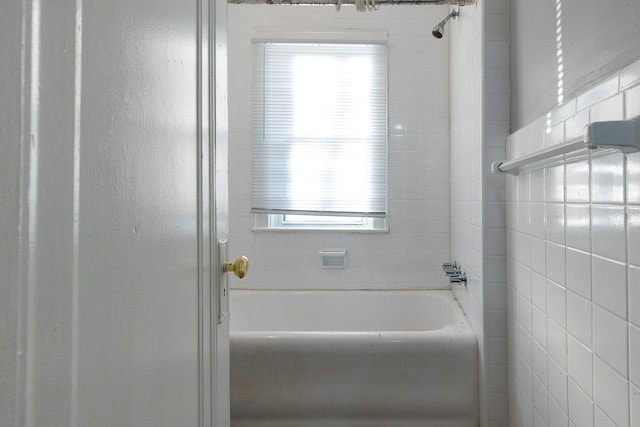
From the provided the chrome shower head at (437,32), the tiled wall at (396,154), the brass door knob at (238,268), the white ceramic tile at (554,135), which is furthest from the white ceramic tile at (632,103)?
the tiled wall at (396,154)

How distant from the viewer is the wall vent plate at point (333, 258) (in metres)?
2.29

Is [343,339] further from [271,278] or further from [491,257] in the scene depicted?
[271,278]

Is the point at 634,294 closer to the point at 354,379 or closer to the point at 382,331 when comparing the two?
the point at 354,379

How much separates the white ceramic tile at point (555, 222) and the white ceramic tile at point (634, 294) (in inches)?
11.0

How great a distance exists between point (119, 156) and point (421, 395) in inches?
58.0

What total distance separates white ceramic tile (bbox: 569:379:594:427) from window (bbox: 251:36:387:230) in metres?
1.47

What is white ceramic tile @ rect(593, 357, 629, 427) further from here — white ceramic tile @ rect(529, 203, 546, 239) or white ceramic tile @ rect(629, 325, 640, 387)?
white ceramic tile @ rect(529, 203, 546, 239)

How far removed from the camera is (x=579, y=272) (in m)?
0.87

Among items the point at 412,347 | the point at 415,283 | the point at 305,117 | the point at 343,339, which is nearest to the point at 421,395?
the point at 412,347

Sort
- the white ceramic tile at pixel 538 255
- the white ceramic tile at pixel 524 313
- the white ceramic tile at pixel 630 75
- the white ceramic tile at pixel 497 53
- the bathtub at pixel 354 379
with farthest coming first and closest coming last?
the bathtub at pixel 354 379 → the white ceramic tile at pixel 497 53 → the white ceramic tile at pixel 524 313 → the white ceramic tile at pixel 538 255 → the white ceramic tile at pixel 630 75

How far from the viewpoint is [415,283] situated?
7.55 ft

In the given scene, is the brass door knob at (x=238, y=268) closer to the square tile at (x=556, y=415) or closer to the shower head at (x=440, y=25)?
the square tile at (x=556, y=415)

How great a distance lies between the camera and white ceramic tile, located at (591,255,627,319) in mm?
706

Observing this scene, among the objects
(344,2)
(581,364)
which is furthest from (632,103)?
(344,2)
